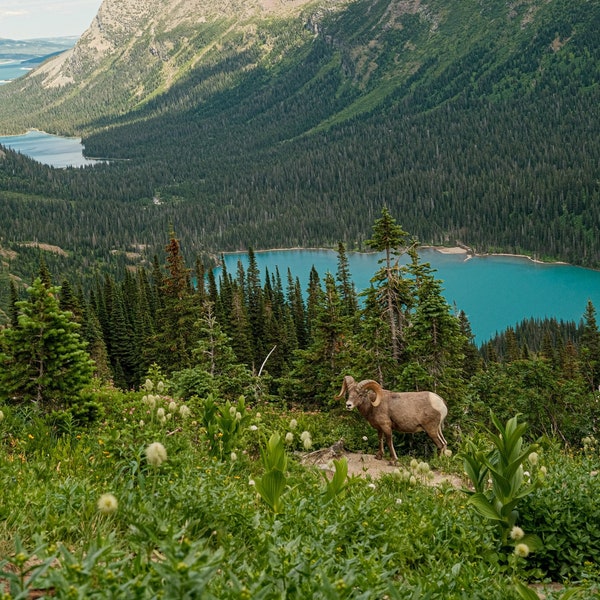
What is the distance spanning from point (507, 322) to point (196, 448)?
150m

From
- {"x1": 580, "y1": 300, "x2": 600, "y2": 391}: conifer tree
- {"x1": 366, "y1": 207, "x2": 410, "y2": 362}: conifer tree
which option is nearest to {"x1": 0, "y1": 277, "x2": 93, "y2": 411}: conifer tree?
{"x1": 366, "y1": 207, "x2": 410, "y2": 362}: conifer tree

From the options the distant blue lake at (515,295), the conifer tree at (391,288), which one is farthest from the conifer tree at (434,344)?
the distant blue lake at (515,295)

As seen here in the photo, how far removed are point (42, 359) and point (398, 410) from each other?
10444 millimetres

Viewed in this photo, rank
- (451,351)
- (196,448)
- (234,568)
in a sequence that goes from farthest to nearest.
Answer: (451,351)
(196,448)
(234,568)

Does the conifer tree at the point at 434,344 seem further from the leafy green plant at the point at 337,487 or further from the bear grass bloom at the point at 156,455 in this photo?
the bear grass bloom at the point at 156,455

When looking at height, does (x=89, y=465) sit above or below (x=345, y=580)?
below

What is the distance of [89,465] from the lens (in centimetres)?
1053

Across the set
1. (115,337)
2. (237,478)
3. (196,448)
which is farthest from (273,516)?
(115,337)

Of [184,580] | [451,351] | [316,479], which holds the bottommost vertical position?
[451,351]

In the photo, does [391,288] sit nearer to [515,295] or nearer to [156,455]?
[156,455]

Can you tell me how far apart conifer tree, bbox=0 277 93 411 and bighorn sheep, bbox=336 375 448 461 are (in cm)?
814

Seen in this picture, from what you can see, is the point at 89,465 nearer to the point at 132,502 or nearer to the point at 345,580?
the point at 132,502

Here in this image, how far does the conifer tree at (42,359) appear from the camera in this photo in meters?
15.7

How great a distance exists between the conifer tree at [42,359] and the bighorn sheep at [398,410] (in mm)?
8142
